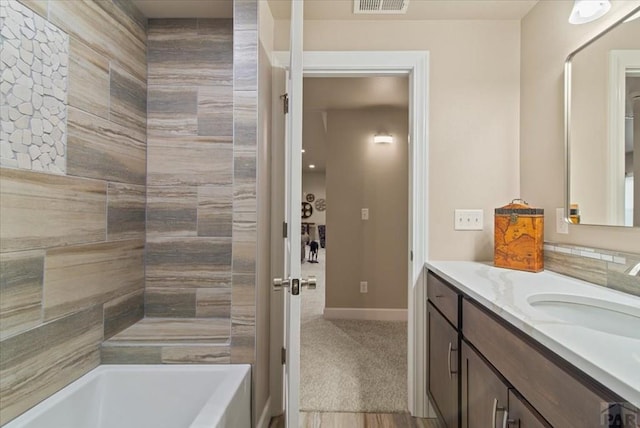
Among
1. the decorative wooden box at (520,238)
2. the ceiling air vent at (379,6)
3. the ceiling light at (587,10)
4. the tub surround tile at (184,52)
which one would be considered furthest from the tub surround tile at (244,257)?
the ceiling light at (587,10)

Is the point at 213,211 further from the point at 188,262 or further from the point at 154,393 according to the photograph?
the point at 154,393

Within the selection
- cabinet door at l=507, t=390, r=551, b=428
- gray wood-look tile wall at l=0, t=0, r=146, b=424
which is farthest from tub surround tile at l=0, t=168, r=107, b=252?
cabinet door at l=507, t=390, r=551, b=428

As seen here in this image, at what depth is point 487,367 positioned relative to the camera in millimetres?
1090

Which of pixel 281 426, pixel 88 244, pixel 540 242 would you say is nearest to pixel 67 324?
pixel 88 244

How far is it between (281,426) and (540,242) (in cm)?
176

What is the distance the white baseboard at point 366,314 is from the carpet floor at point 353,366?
0.08m

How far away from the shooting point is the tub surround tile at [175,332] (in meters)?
1.54

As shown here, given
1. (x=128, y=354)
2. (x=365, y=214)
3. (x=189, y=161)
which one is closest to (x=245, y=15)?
(x=189, y=161)

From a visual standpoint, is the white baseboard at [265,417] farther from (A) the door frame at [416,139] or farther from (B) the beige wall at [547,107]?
(B) the beige wall at [547,107]

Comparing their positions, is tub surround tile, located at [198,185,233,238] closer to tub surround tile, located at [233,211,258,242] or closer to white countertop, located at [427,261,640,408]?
tub surround tile, located at [233,211,258,242]

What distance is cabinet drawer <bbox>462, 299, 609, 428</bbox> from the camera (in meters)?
0.65

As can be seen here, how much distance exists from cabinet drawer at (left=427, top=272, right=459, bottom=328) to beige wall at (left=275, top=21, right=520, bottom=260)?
210mm

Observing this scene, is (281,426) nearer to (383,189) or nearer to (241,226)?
(241,226)

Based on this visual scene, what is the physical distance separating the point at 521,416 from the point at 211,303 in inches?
62.9
